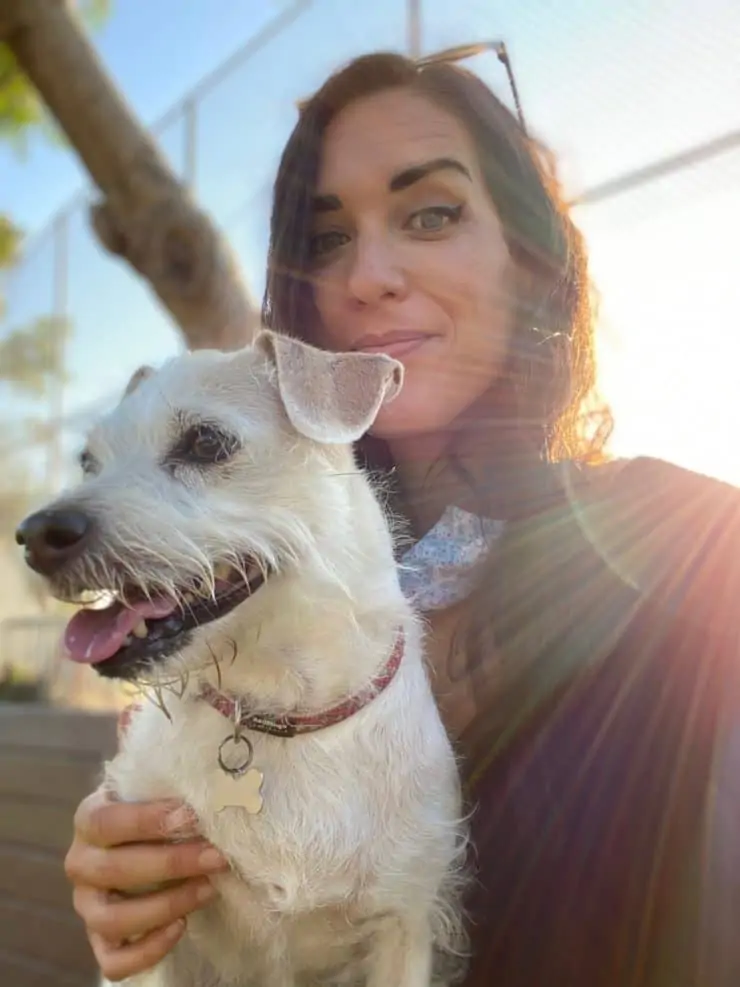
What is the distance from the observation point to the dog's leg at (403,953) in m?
1.74

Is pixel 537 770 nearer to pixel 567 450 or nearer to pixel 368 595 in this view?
pixel 368 595

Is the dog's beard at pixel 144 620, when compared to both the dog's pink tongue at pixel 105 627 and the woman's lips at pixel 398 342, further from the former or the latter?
the woman's lips at pixel 398 342

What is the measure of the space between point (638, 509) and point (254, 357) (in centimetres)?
88

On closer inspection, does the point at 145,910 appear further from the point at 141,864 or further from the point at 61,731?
the point at 61,731

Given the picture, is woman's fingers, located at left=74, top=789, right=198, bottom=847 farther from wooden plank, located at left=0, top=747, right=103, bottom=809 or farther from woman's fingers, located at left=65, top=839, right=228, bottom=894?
wooden plank, located at left=0, top=747, right=103, bottom=809

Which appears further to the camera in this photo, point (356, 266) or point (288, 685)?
point (356, 266)

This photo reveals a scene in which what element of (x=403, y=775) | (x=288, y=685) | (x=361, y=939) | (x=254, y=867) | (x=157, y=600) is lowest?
(x=361, y=939)

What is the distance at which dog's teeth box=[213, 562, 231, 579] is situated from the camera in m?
1.63

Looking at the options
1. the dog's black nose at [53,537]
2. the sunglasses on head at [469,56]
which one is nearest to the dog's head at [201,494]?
the dog's black nose at [53,537]

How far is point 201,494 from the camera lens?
170 cm

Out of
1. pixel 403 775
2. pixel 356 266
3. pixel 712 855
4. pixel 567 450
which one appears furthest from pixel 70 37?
pixel 712 855

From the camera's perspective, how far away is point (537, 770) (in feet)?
5.94

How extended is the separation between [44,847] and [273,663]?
2207 mm

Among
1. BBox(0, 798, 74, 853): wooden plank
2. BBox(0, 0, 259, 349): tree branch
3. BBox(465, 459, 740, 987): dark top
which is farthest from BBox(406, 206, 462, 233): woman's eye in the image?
BBox(0, 798, 74, 853): wooden plank
